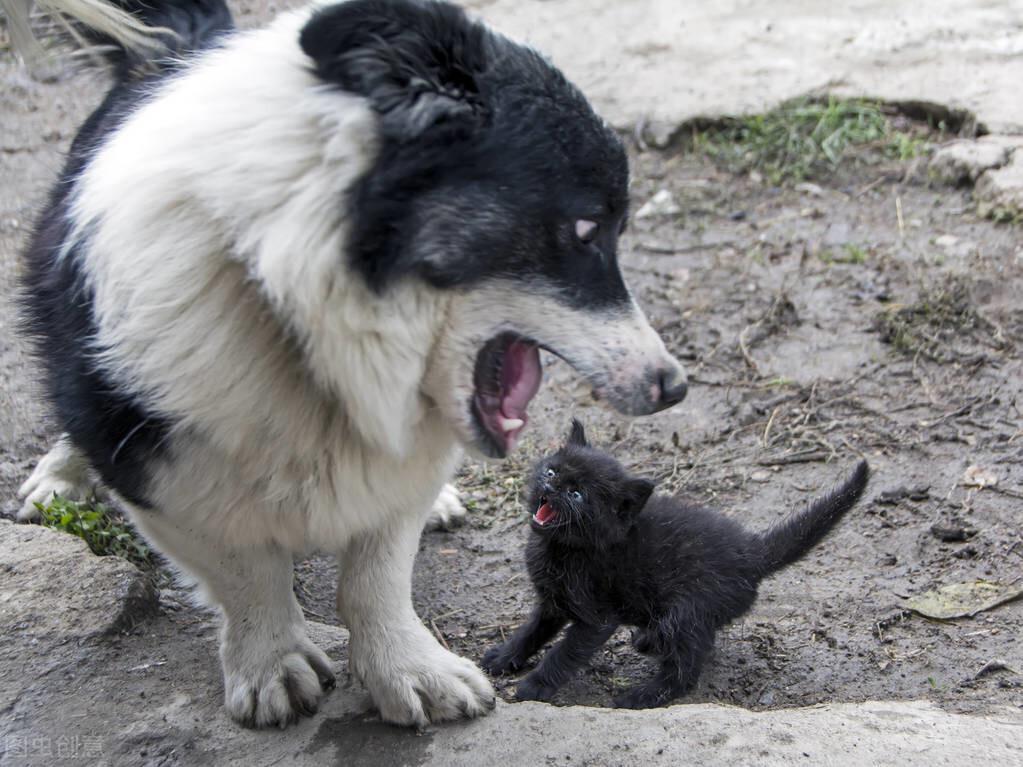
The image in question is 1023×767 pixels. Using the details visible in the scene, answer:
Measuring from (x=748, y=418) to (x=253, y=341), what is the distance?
240 cm

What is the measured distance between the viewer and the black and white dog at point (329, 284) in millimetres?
2193

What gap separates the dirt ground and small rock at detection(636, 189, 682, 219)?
5cm

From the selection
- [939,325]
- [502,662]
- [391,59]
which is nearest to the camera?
[391,59]

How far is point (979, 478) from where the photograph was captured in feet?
12.5

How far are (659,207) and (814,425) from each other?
1985mm

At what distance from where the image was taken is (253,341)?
7.72 feet

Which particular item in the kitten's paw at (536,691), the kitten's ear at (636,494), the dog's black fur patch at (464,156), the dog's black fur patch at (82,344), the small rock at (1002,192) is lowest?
the kitten's paw at (536,691)

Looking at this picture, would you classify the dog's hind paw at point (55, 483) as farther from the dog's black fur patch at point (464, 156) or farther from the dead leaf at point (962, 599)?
the dead leaf at point (962, 599)

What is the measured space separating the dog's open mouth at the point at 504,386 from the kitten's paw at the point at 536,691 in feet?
2.77

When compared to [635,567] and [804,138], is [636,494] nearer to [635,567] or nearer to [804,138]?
[635,567]

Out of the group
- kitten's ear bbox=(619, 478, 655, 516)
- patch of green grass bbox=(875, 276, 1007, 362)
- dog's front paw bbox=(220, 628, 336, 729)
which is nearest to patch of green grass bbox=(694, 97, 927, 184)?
patch of green grass bbox=(875, 276, 1007, 362)

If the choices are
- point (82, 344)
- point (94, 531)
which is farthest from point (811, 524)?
point (94, 531)

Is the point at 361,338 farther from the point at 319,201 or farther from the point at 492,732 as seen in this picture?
the point at 492,732

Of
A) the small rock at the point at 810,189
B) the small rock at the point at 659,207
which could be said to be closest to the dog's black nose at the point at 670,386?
the small rock at the point at 659,207
